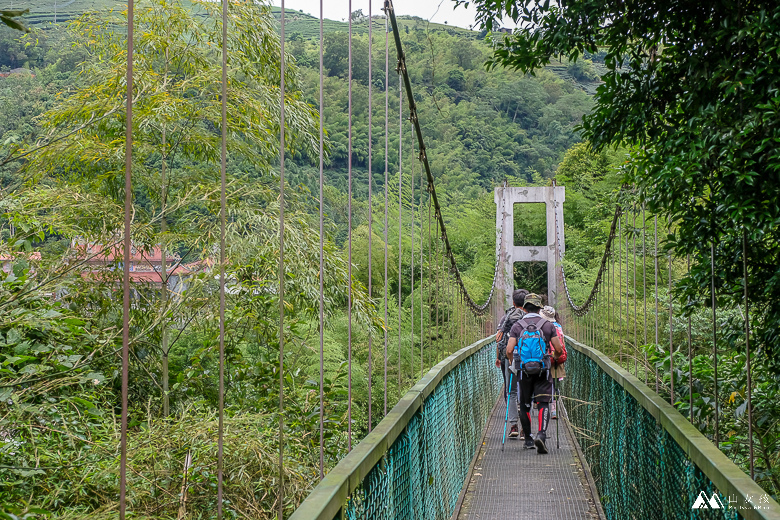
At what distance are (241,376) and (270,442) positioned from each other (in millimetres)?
1425

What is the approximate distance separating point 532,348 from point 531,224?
19.0 m

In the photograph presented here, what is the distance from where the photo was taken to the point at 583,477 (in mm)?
3885

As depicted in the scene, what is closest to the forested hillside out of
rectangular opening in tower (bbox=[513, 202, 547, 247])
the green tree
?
the green tree

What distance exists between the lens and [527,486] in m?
3.69

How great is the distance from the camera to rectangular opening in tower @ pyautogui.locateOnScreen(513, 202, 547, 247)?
74.8ft

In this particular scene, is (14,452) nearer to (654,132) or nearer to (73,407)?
(73,407)

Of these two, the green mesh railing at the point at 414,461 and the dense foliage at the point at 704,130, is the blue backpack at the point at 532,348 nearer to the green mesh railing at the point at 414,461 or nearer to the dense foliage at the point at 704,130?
the green mesh railing at the point at 414,461

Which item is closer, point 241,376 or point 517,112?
point 241,376

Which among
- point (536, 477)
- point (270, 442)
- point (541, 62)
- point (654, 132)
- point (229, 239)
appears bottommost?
point (536, 477)

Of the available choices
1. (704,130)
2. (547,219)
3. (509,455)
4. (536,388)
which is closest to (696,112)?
(704,130)

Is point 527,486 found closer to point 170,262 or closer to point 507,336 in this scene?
→ point 507,336

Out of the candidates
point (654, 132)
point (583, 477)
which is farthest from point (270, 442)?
point (654, 132)

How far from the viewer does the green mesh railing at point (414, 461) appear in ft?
4.23

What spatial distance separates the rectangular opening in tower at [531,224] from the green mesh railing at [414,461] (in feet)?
61.5
